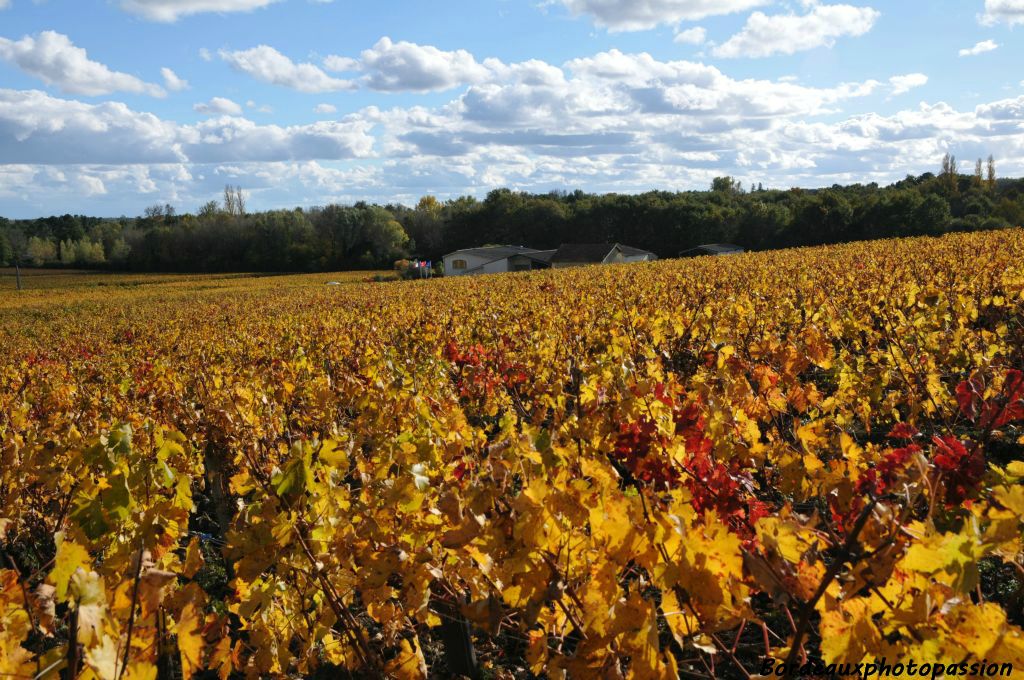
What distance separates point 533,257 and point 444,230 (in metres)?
22.3

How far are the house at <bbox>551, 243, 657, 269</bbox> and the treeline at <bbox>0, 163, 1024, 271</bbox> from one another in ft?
26.0

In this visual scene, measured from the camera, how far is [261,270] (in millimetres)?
70688

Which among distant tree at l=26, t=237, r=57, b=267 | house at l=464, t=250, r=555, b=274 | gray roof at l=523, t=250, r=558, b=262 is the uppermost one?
distant tree at l=26, t=237, r=57, b=267

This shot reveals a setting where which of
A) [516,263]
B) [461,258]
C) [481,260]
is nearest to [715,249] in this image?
[516,263]

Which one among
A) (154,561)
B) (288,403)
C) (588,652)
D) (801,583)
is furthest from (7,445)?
(801,583)

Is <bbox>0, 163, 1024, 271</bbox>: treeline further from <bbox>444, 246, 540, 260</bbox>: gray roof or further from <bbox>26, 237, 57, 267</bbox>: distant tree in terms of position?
<bbox>444, 246, 540, 260</bbox>: gray roof

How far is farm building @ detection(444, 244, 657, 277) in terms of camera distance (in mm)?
55281

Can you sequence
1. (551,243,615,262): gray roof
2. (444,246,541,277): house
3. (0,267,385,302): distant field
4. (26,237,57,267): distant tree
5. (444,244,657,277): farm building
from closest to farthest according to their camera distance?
(0,267,385,302): distant field, (551,243,615,262): gray roof, (444,244,657,277): farm building, (444,246,541,277): house, (26,237,57,267): distant tree

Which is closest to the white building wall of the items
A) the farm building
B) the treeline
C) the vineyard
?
the farm building

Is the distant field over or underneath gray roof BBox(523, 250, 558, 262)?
underneath

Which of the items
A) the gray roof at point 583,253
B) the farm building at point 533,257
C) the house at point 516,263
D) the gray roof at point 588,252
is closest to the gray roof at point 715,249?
the farm building at point 533,257

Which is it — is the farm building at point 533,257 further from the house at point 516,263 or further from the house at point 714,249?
the house at point 714,249

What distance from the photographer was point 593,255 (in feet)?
181

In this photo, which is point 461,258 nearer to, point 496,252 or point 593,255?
point 496,252
